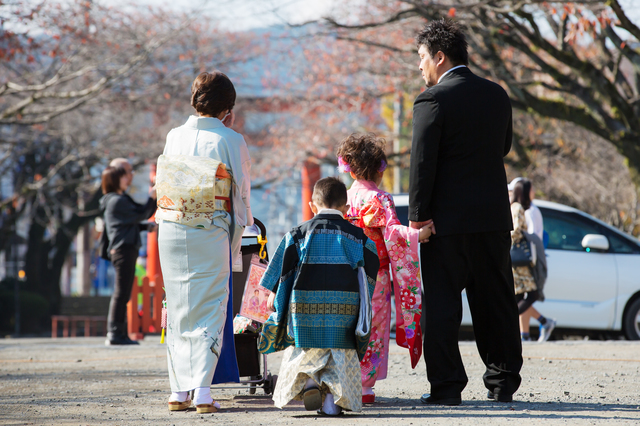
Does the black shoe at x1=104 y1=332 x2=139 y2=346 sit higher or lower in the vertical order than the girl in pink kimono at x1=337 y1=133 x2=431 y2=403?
lower

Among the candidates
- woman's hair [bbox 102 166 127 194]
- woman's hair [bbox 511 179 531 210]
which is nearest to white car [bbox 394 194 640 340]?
woman's hair [bbox 511 179 531 210]

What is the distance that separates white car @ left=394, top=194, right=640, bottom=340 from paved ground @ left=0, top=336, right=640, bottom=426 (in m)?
1.61

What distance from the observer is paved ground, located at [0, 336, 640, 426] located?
11.2 feet

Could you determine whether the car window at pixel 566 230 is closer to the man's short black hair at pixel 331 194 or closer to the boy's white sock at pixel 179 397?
the man's short black hair at pixel 331 194

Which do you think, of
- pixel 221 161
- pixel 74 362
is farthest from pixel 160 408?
pixel 74 362

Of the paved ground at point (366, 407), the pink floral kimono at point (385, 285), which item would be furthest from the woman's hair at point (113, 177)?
the pink floral kimono at point (385, 285)

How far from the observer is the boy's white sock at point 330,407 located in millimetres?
3484

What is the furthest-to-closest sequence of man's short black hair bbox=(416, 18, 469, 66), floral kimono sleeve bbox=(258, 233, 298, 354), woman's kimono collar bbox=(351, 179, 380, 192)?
woman's kimono collar bbox=(351, 179, 380, 192) → man's short black hair bbox=(416, 18, 469, 66) → floral kimono sleeve bbox=(258, 233, 298, 354)

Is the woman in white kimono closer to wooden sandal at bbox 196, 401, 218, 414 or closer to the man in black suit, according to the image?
wooden sandal at bbox 196, 401, 218, 414

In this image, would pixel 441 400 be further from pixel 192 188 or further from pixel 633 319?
pixel 633 319

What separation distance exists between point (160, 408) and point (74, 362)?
295 centimetres

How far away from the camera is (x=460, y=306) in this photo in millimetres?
3740

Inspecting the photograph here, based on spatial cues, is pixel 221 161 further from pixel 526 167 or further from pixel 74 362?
pixel 526 167

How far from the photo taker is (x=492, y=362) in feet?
12.5
